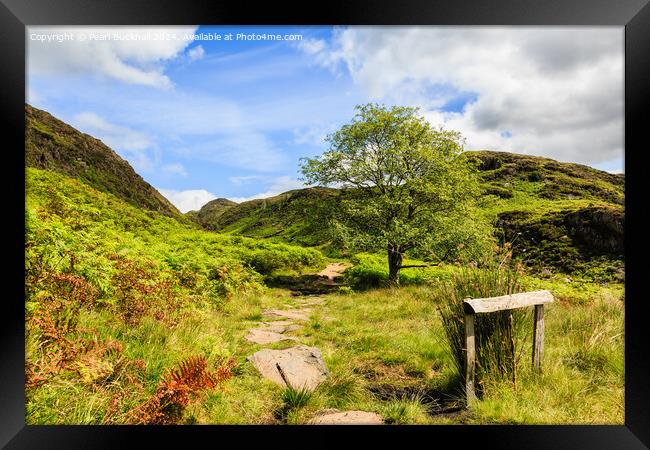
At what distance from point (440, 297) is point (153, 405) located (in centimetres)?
326

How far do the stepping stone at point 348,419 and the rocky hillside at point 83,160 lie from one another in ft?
45.1

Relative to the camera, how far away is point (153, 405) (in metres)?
3.17

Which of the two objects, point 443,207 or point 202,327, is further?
point 443,207

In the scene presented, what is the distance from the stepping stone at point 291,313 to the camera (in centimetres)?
778

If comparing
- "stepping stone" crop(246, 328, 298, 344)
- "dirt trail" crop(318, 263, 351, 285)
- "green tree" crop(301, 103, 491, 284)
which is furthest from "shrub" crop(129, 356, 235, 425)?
"dirt trail" crop(318, 263, 351, 285)

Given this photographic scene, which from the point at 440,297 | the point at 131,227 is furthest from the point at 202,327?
the point at 131,227

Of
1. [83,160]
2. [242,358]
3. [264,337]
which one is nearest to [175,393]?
[242,358]

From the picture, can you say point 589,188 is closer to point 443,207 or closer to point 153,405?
point 443,207

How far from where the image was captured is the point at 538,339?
3.87 meters

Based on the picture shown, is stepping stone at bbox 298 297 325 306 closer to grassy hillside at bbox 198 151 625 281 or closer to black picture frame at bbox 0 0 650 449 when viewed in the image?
Answer: grassy hillside at bbox 198 151 625 281

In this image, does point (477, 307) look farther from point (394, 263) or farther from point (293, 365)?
point (394, 263)

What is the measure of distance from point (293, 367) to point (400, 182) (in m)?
8.16

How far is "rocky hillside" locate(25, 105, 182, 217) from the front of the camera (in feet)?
44.3
